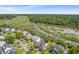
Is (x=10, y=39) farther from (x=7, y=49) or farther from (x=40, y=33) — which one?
(x=40, y=33)

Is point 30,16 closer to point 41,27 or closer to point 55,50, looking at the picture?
point 41,27

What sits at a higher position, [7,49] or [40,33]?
[40,33]

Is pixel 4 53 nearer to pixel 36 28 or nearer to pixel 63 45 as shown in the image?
pixel 36 28

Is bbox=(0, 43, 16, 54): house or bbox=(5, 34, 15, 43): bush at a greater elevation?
bbox=(5, 34, 15, 43): bush

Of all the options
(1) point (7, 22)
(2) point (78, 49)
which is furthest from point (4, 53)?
(2) point (78, 49)

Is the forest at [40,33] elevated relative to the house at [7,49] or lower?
elevated

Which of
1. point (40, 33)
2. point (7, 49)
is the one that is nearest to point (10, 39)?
point (7, 49)

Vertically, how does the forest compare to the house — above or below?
above

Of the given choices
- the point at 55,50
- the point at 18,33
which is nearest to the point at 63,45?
the point at 55,50

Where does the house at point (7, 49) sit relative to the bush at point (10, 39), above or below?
below
